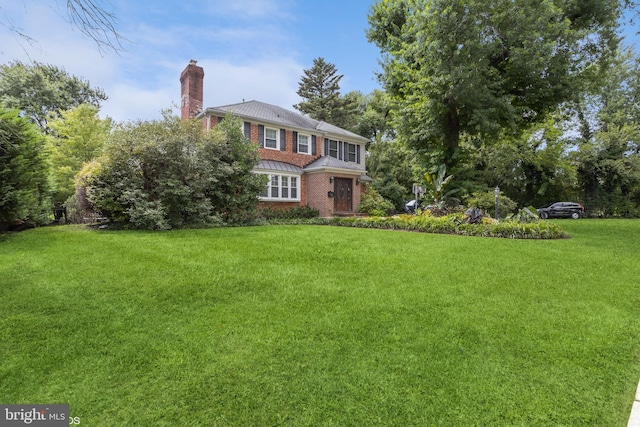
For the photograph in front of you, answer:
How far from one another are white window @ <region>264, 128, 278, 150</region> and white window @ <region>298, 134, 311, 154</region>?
1.61 meters

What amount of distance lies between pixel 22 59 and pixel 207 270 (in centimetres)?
328

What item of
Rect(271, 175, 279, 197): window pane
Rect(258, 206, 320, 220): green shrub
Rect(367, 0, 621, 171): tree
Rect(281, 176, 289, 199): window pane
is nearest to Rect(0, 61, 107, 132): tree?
Rect(271, 175, 279, 197): window pane

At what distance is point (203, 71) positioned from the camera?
1638 centimetres

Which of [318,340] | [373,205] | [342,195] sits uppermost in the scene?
[342,195]

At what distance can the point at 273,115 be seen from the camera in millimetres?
18062

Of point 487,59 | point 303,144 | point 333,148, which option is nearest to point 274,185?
point 303,144

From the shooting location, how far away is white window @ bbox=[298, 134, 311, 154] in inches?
725

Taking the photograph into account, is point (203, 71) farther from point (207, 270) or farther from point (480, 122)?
point (207, 270)

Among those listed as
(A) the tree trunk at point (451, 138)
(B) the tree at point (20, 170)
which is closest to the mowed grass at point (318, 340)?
(B) the tree at point (20, 170)

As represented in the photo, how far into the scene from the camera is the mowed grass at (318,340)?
2.13 meters

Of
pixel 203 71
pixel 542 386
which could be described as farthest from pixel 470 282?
pixel 203 71

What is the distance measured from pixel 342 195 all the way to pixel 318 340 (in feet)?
49.5

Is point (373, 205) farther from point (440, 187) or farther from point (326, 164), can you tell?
point (440, 187)

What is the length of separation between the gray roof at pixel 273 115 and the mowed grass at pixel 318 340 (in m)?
11.9
